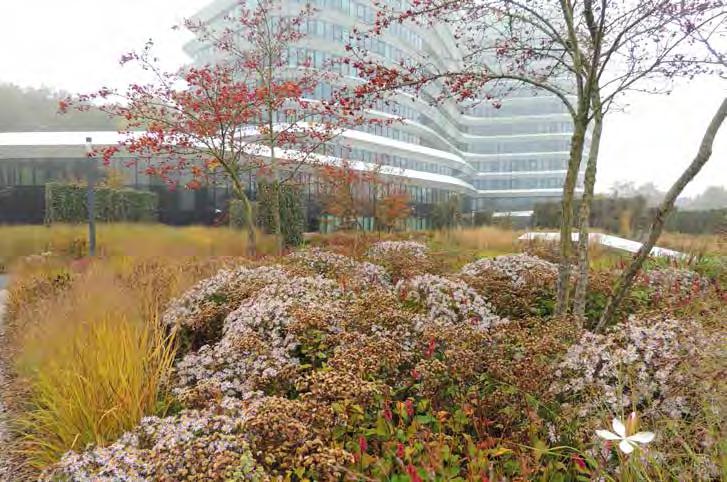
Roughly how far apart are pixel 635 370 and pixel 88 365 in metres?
4.30

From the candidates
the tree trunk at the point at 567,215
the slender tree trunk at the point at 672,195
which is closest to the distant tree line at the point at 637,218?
the tree trunk at the point at 567,215

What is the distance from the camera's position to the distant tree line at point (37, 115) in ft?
128

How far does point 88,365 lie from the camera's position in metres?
3.85

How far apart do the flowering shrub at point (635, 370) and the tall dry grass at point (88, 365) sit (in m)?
3.24

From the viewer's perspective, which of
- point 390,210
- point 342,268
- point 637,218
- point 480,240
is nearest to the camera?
point 342,268

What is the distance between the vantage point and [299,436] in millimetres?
2619

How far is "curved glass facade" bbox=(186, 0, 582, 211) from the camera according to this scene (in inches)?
1860

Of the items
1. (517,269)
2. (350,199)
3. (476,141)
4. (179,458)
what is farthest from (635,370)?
(476,141)

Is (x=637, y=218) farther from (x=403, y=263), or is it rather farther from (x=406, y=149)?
(x=406, y=149)

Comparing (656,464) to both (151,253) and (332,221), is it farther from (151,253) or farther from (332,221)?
(332,221)

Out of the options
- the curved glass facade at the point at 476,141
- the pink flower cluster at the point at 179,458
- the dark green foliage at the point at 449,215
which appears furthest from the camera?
the curved glass facade at the point at 476,141

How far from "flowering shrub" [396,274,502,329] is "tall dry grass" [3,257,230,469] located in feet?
8.61

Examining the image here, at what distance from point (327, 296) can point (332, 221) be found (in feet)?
75.0

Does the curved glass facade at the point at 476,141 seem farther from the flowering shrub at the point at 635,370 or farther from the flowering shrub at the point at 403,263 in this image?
the flowering shrub at the point at 635,370
